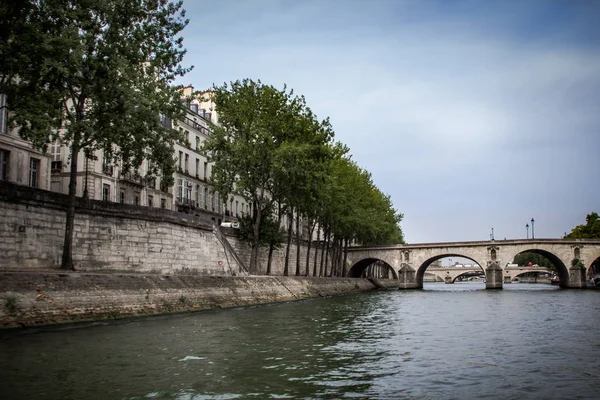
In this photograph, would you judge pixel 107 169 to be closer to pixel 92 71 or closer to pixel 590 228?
pixel 92 71

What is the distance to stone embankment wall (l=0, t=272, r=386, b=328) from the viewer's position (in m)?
21.7

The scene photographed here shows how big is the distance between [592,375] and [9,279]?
752 inches

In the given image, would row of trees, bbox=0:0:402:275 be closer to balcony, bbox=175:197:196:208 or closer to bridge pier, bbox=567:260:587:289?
balcony, bbox=175:197:196:208

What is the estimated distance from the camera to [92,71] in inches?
1073

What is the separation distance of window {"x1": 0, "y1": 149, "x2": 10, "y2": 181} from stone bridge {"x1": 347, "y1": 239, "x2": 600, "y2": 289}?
61627 millimetres

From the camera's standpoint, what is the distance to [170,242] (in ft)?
137

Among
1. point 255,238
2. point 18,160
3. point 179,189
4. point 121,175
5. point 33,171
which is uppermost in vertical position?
point 179,189

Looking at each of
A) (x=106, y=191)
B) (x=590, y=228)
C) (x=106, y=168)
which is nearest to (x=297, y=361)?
(x=106, y=168)

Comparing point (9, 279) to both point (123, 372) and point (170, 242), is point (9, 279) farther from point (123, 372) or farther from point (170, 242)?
point (170, 242)

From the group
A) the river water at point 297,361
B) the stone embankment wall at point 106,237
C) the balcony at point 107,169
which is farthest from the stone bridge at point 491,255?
the river water at point 297,361

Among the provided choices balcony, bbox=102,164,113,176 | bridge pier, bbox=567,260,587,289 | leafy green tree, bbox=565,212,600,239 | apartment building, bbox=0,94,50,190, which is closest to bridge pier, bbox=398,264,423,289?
bridge pier, bbox=567,260,587,289

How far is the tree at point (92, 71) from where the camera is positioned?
981 inches

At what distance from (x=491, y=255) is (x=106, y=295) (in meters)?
68.7

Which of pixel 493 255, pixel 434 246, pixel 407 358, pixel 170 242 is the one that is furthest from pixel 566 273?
pixel 407 358
